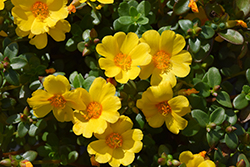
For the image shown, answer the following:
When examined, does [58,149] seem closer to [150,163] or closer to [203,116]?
[150,163]

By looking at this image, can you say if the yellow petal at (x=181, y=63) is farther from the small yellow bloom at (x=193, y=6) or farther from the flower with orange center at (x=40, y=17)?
the flower with orange center at (x=40, y=17)

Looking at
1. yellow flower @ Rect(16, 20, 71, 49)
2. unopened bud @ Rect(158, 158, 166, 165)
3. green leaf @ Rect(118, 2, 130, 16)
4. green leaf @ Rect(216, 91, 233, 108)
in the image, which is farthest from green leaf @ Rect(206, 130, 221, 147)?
yellow flower @ Rect(16, 20, 71, 49)

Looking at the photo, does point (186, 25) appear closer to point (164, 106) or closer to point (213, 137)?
point (164, 106)

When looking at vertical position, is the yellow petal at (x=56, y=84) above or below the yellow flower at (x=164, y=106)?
above

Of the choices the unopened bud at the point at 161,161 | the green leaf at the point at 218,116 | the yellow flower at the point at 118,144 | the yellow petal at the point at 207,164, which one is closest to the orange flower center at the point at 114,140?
the yellow flower at the point at 118,144

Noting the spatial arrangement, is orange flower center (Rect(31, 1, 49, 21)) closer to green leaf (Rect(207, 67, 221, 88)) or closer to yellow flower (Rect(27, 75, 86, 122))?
yellow flower (Rect(27, 75, 86, 122))

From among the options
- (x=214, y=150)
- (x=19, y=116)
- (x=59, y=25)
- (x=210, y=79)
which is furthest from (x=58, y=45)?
(x=214, y=150)
